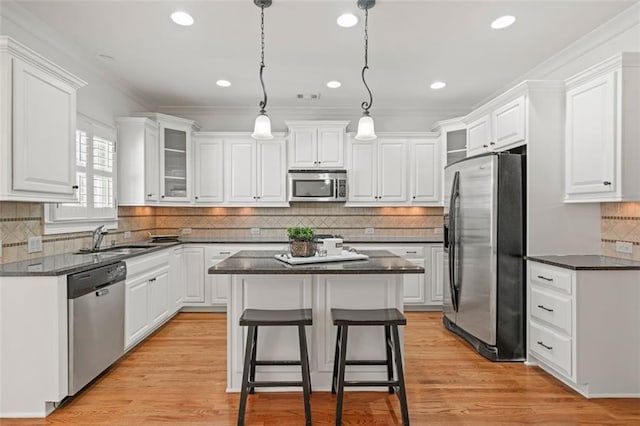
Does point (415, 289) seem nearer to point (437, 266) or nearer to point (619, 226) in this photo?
point (437, 266)

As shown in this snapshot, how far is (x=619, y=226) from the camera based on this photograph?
2.97m

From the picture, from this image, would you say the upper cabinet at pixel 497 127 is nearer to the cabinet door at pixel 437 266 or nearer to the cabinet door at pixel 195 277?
the cabinet door at pixel 437 266

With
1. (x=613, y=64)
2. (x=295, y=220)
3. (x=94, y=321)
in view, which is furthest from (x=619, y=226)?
(x=94, y=321)

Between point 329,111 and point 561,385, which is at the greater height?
point 329,111

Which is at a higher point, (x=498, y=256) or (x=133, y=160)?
(x=133, y=160)

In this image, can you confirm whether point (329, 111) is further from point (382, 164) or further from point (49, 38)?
point (49, 38)

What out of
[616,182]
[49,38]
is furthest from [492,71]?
[49,38]

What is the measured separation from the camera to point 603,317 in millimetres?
2619

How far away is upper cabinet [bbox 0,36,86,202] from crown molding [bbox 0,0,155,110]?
573mm

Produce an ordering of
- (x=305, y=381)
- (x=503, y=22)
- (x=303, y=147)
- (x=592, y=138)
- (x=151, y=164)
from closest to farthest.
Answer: (x=305, y=381)
(x=592, y=138)
(x=503, y=22)
(x=151, y=164)
(x=303, y=147)

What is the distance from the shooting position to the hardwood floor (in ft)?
7.69

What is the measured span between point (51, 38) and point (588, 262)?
4659 mm

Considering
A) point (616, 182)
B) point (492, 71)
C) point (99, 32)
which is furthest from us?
point (492, 71)

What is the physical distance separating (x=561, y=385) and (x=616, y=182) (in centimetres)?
155
